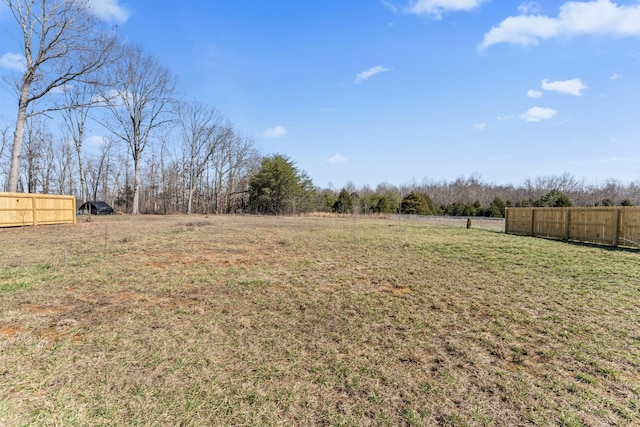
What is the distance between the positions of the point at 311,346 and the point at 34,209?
50.2 feet

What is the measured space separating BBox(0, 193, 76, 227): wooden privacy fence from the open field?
8.34 m

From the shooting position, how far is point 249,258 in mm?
7375

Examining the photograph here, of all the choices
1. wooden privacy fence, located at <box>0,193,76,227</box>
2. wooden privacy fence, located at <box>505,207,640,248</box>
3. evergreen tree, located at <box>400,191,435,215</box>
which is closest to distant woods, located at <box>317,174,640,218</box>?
evergreen tree, located at <box>400,191,435,215</box>

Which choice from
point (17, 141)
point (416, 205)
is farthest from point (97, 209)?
point (416, 205)

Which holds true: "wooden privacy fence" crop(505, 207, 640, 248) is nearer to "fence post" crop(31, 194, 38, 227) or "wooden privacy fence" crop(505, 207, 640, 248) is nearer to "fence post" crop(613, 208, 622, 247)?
"fence post" crop(613, 208, 622, 247)

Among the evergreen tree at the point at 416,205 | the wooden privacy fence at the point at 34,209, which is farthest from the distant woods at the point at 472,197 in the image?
the wooden privacy fence at the point at 34,209

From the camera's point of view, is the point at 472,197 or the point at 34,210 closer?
the point at 34,210

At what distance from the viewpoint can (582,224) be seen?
13.1 meters

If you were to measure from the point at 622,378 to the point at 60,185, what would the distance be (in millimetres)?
49822

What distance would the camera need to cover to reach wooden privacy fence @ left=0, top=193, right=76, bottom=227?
11630 mm

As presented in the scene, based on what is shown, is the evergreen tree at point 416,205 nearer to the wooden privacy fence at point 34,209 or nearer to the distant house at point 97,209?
the distant house at point 97,209

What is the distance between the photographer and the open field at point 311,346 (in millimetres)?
2088

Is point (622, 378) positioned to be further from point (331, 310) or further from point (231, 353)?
point (231, 353)

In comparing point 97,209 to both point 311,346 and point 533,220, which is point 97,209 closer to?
point 311,346
